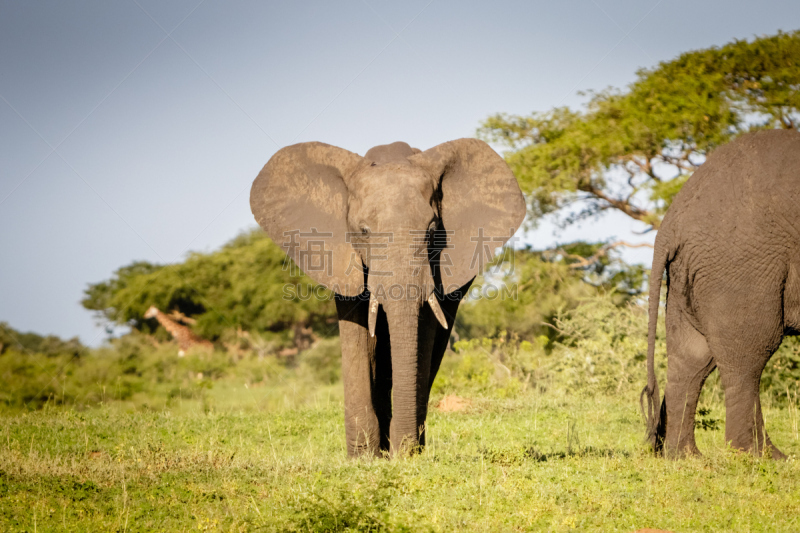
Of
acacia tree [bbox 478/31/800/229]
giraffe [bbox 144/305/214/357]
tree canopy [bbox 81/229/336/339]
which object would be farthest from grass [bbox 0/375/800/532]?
giraffe [bbox 144/305/214/357]

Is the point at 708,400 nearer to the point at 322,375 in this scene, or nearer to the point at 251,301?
the point at 322,375

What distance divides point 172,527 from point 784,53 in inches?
794

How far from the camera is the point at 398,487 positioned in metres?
5.45

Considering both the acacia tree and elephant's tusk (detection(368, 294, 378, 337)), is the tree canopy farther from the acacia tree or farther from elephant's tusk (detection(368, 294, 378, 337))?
elephant's tusk (detection(368, 294, 378, 337))

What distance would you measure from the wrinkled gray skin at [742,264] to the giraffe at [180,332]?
29.6 metres

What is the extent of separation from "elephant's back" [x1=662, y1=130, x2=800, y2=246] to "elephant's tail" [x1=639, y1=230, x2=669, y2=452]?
321 millimetres

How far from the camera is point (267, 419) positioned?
34.1ft

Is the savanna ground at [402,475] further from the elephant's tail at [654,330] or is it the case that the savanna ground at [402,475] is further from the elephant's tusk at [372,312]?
the elephant's tusk at [372,312]

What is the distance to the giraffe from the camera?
34.2 metres

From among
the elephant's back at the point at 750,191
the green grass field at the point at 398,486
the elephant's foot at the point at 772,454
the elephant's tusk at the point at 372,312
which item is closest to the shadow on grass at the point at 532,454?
the green grass field at the point at 398,486

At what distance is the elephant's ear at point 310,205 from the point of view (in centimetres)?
737

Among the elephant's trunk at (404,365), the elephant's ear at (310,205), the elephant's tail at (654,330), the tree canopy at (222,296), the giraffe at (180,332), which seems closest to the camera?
the elephant's trunk at (404,365)

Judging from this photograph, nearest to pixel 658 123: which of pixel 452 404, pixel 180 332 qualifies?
pixel 452 404

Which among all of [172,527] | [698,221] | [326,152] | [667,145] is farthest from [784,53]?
[172,527]
